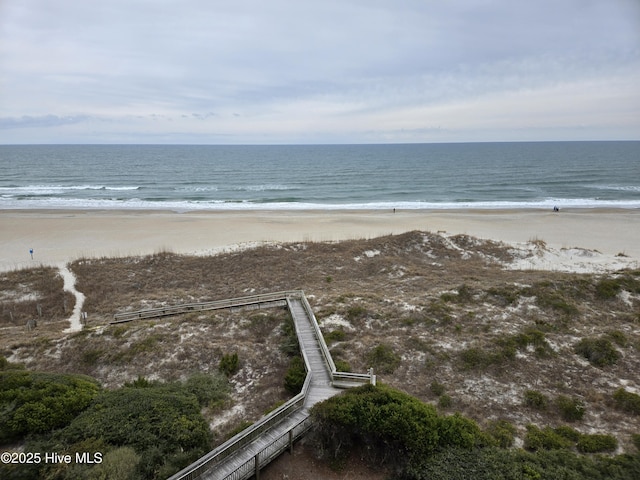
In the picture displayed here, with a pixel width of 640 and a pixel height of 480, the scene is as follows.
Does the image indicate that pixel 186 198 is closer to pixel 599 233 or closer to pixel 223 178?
pixel 223 178

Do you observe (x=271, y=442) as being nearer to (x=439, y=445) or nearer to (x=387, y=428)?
(x=387, y=428)

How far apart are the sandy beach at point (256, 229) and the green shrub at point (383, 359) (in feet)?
72.7

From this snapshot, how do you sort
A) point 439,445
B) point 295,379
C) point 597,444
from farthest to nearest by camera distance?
point 295,379 → point 597,444 → point 439,445

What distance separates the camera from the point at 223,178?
9906 centimetres

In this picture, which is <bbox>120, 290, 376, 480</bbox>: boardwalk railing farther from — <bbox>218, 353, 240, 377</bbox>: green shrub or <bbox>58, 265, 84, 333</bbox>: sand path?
<bbox>58, 265, 84, 333</bbox>: sand path

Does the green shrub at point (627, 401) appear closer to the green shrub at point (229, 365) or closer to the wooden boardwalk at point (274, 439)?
the wooden boardwalk at point (274, 439)

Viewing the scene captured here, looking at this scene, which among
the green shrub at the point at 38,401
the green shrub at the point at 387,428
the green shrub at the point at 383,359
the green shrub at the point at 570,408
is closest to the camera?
the green shrub at the point at 387,428

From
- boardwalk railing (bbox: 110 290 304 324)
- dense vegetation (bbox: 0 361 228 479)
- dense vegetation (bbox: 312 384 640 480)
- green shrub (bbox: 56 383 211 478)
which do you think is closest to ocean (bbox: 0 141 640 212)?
boardwalk railing (bbox: 110 290 304 324)

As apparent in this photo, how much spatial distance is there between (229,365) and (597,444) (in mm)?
12866

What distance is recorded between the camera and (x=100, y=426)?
10797 millimetres

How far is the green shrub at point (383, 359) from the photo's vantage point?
617 inches

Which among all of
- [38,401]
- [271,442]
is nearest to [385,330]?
[271,442]

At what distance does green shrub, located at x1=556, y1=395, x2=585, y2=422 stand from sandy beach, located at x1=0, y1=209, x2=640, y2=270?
2537 cm

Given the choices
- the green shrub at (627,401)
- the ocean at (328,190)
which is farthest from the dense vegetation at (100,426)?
the ocean at (328,190)
